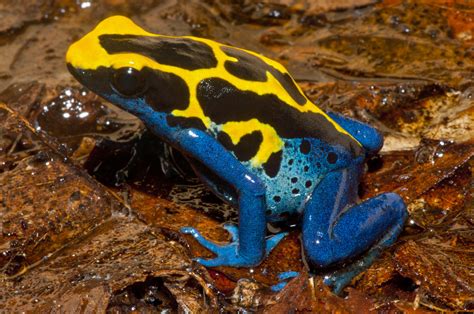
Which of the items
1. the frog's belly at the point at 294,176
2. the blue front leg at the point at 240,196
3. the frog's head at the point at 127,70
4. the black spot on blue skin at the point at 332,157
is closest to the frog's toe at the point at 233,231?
the blue front leg at the point at 240,196

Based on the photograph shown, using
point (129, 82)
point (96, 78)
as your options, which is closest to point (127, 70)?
point (129, 82)

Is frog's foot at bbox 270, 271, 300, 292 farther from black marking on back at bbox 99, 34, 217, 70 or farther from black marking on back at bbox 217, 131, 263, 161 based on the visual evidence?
black marking on back at bbox 99, 34, 217, 70

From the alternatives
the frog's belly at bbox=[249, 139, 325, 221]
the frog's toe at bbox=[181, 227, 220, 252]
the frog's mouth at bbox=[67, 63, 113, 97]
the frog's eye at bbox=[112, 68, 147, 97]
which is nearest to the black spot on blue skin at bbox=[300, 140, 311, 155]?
the frog's belly at bbox=[249, 139, 325, 221]

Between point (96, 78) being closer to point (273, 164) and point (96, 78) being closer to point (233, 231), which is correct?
point (273, 164)

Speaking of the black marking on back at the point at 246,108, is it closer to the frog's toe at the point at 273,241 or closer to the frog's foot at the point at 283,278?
the frog's toe at the point at 273,241

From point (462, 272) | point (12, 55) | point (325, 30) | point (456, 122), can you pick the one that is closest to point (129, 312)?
point (462, 272)

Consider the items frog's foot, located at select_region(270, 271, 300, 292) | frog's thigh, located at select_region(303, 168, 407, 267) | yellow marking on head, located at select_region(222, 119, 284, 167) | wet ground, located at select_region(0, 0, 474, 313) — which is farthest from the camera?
yellow marking on head, located at select_region(222, 119, 284, 167)

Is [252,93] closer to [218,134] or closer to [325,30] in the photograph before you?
[218,134]
